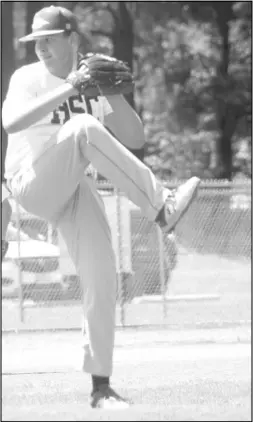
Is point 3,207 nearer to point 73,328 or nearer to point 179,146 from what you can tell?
point 73,328

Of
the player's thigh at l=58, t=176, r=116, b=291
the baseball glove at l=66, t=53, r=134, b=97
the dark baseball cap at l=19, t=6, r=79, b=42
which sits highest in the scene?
the dark baseball cap at l=19, t=6, r=79, b=42

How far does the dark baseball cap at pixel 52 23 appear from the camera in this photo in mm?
6120

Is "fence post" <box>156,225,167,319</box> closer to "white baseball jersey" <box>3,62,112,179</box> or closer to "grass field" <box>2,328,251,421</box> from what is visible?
"grass field" <box>2,328,251,421</box>

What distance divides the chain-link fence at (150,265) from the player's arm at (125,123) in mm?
7327

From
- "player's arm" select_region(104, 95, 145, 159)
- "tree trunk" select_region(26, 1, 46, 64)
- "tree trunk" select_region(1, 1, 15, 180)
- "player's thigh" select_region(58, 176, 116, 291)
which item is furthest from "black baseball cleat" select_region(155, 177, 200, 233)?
"tree trunk" select_region(26, 1, 46, 64)

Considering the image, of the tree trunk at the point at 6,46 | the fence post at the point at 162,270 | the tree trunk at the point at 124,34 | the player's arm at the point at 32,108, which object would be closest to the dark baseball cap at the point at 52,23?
the player's arm at the point at 32,108

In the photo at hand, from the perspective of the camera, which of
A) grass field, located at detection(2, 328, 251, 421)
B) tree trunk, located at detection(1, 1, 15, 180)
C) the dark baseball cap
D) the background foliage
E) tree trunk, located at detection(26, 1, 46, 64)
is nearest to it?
grass field, located at detection(2, 328, 251, 421)

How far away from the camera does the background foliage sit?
81.7ft

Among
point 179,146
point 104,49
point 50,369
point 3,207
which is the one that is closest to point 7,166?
point 3,207

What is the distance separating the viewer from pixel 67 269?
44.2 ft

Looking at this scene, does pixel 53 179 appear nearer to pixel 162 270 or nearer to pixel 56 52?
pixel 56 52

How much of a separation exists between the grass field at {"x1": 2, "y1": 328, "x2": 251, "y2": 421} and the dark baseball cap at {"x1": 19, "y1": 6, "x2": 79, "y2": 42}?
1.81 m

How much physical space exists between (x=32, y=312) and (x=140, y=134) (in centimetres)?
792

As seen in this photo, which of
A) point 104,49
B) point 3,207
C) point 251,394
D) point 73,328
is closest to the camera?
point 251,394
